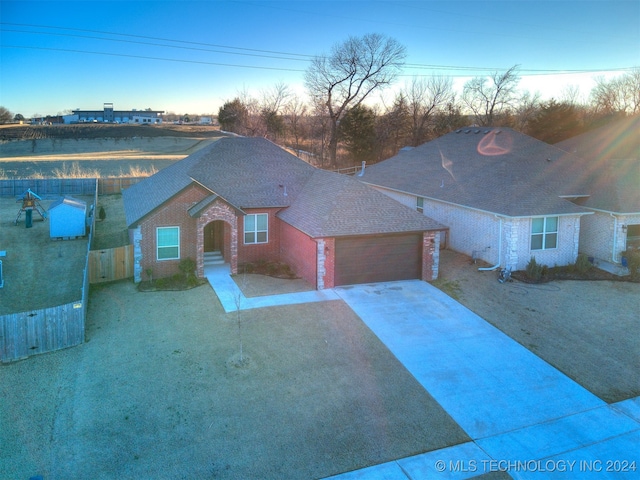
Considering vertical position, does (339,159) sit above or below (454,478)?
above

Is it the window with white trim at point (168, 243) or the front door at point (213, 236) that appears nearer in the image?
the window with white trim at point (168, 243)

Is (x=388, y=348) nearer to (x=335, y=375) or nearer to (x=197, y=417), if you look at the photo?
(x=335, y=375)

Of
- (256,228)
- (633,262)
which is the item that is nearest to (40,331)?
(256,228)

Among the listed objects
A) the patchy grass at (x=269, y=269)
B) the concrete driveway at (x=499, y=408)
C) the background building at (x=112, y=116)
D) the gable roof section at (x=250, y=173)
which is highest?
the background building at (x=112, y=116)

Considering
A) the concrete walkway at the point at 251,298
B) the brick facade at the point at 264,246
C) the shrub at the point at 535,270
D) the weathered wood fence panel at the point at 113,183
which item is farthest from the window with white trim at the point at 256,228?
the weathered wood fence panel at the point at 113,183

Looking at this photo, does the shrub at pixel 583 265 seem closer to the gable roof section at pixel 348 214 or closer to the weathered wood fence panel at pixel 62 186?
the gable roof section at pixel 348 214

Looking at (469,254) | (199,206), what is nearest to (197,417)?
(199,206)

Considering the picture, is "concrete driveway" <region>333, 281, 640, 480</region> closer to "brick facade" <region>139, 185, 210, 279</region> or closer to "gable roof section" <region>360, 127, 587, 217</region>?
"brick facade" <region>139, 185, 210, 279</region>
